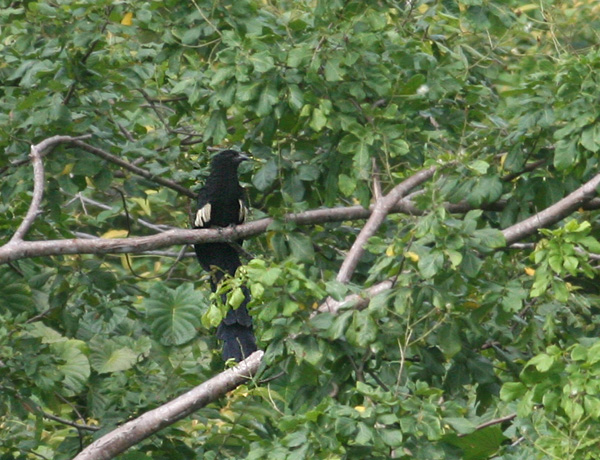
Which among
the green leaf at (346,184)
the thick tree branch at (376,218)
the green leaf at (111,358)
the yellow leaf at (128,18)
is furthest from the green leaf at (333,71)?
the yellow leaf at (128,18)

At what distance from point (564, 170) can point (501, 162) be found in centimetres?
46

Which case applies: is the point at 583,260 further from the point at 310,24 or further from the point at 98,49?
the point at 98,49

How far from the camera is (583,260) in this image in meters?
3.34

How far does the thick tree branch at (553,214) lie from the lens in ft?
13.6

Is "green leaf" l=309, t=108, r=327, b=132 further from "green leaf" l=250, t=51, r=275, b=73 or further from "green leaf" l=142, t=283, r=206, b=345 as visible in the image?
"green leaf" l=142, t=283, r=206, b=345

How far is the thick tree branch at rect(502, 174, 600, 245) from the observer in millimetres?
4145

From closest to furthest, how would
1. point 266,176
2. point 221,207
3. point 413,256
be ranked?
point 413,256, point 266,176, point 221,207

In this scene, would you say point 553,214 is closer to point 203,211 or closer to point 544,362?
→ point 544,362

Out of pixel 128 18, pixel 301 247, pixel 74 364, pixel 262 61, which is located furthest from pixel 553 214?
pixel 128 18

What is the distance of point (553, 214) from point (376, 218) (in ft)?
2.30

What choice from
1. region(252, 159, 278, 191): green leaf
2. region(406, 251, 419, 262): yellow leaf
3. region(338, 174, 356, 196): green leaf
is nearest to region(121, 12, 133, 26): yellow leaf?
region(252, 159, 278, 191): green leaf

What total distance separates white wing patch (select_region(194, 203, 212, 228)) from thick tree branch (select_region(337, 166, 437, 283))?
1.28 metres

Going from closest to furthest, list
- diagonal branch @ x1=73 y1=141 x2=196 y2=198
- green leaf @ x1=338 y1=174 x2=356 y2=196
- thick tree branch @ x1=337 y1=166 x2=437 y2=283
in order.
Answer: thick tree branch @ x1=337 y1=166 x2=437 y2=283 → green leaf @ x1=338 y1=174 x2=356 y2=196 → diagonal branch @ x1=73 y1=141 x2=196 y2=198

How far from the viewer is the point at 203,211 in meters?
5.59
